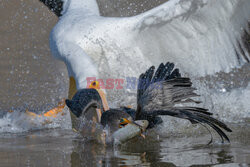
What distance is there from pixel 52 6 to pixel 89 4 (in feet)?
1.95

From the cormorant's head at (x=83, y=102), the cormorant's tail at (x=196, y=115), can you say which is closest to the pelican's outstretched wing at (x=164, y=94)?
Answer: the cormorant's tail at (x=196, y=115)

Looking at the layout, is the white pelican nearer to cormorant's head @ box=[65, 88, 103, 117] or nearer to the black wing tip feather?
cormorant's head @ box=[65, 88, 103, 117]

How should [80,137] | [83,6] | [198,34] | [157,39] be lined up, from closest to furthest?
[80,137], [198,34], [157,39], [83,6]

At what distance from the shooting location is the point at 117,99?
4266 mm

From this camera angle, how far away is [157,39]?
4.59 metres

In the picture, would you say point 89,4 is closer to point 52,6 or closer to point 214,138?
point 52,6

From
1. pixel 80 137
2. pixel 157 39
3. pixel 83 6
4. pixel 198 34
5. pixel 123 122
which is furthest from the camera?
pixel 83 6

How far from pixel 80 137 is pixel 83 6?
207 cm

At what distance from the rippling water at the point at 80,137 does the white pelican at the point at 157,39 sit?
40 cm

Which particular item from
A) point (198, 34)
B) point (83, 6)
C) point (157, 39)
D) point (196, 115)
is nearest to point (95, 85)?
point (196, 115)

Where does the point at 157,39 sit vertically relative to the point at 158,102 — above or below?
above

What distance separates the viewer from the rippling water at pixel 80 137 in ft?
8.16

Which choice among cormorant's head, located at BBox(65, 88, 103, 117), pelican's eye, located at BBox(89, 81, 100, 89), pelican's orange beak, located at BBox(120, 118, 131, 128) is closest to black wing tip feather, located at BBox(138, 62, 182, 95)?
pelican's orange beak, located at BBox(120, 118, 131, 128)

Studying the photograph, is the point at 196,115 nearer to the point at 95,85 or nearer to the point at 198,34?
the point at 95,85
